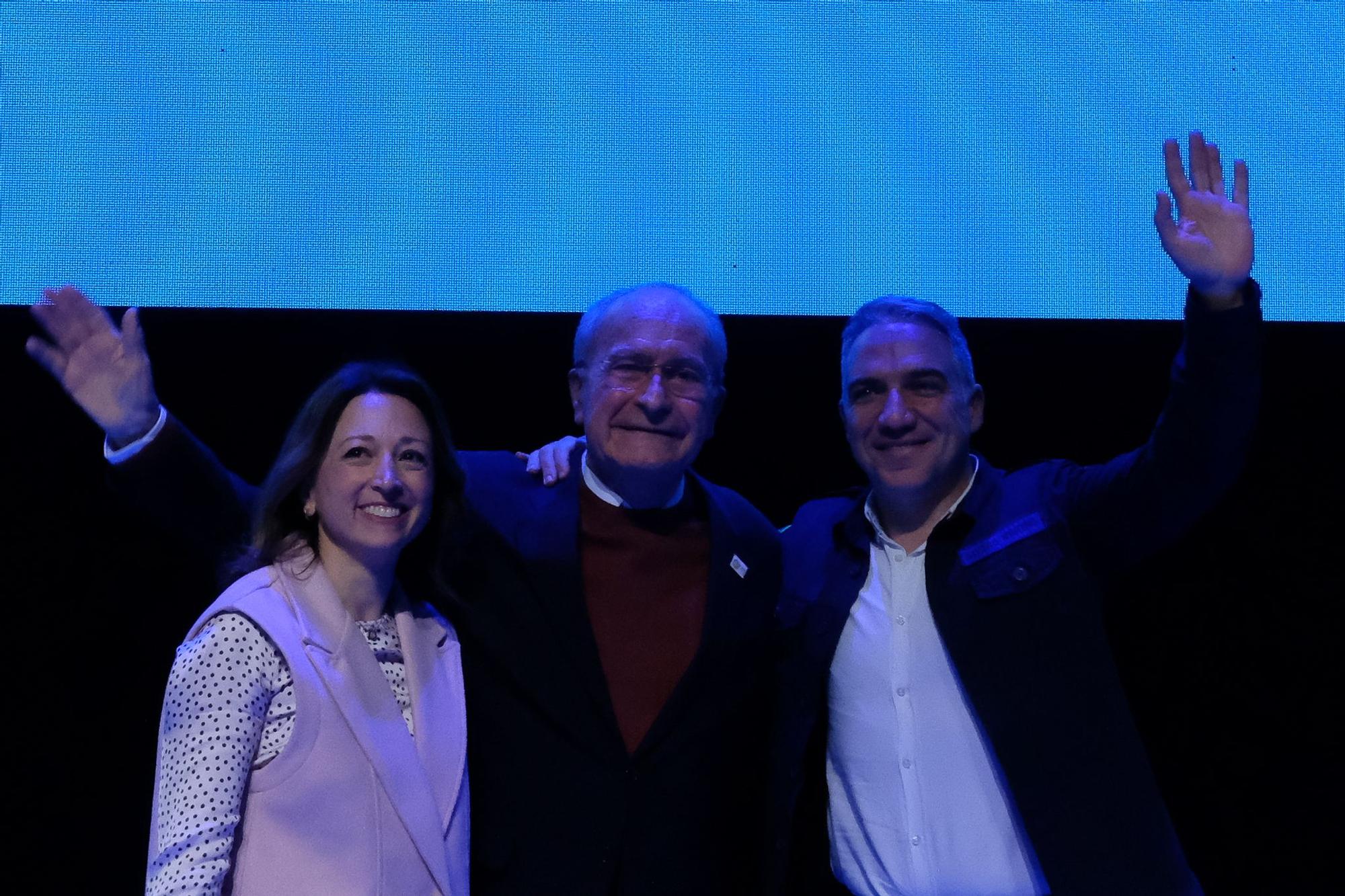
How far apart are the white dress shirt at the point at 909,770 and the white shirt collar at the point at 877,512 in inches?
1.5

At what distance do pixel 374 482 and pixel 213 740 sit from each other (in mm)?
446

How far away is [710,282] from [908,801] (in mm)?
1241

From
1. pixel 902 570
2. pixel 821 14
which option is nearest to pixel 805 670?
pixel 902 570

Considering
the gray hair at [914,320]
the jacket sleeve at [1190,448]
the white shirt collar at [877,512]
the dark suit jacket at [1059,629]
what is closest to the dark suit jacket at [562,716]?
the dark suit jacket at [1059,629]

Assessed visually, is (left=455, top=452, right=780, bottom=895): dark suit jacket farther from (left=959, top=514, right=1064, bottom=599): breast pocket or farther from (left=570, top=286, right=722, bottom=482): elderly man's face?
(left=959, top=514, right=1064, bottom=599): breast pocket

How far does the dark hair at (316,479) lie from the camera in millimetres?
1662

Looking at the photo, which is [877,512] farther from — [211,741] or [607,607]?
[211,741]

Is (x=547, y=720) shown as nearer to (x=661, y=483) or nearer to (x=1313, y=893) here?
(x=661, y=483)

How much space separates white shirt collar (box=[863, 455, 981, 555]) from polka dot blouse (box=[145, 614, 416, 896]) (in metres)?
1.08

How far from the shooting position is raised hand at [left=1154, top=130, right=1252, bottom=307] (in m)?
1.61

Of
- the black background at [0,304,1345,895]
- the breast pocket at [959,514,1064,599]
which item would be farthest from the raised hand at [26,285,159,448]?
the breast pocket at [959,514,1064,599]

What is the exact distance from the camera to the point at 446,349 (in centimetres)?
257

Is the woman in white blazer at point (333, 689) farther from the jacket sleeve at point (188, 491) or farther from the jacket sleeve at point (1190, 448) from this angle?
the jacket sleeve at point (1190, 448)

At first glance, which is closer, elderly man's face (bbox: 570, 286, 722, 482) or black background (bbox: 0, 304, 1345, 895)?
elderly man's face (bbox: 570, 286, 722, 482)
